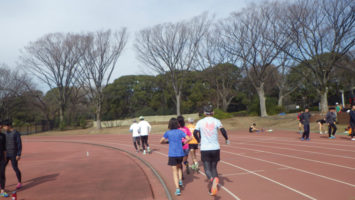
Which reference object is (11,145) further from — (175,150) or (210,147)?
(210,147)

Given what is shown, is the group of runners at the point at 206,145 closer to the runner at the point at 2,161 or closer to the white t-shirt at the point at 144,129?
the runner at the point at 2,161

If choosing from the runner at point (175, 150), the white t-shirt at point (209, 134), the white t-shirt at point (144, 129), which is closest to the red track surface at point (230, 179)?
the runner at point (175, 150)

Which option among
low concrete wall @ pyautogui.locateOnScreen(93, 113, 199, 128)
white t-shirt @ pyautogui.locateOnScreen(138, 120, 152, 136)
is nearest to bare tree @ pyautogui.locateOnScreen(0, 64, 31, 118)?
low concrete wall @ pyautogui.locateOnScreen(93, 113, 199, 128)

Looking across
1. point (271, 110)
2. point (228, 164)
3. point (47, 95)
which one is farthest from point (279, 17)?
point (47, 95)

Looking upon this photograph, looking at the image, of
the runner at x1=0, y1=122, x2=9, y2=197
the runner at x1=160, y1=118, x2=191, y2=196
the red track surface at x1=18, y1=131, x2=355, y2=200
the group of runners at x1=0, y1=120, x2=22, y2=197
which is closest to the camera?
the red track surface at x1=18, y1=131, x2=355, y2=200

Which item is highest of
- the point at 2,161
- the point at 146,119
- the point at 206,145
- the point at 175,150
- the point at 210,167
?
Answer: the point at 146,119

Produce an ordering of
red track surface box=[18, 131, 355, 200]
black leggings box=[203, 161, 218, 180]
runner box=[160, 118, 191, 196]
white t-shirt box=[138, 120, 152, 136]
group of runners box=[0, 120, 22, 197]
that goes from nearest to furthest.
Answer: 1. black leggings box=[203, 161, 218, 180]
2. red track surface box=[18, 131, 355, 200]
3. runner box=[160, 118, 191, 196]
4. group of runners box=[0, 120, 22, 197]
5. white t-shirt box=[138, 120, 152, 136]

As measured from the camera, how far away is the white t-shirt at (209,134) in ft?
18.0

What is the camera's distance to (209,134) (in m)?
5.52

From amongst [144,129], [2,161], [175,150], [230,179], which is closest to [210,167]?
[175,150]

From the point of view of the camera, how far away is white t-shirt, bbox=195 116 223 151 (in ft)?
18.0

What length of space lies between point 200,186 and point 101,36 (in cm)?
2863

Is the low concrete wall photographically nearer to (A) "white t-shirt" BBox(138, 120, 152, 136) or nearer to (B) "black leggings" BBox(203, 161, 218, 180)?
(A) "white t-shirt" BBox(138, 120, 152, 136)

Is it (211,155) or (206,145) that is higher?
(206,145)
